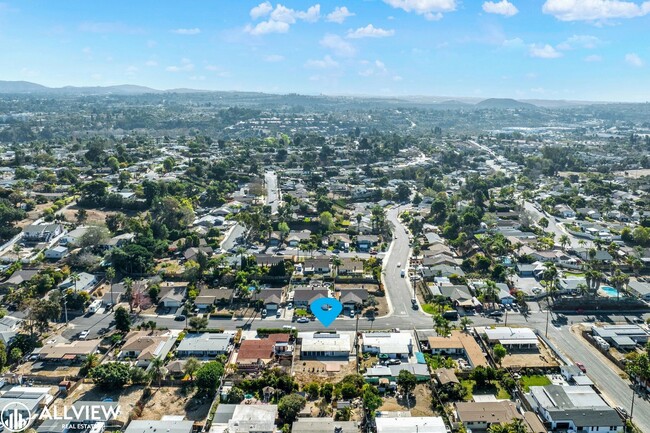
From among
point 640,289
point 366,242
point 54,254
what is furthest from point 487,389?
point 54,254

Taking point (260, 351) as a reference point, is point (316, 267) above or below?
above

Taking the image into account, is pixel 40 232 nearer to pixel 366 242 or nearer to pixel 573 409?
pixel 366 242

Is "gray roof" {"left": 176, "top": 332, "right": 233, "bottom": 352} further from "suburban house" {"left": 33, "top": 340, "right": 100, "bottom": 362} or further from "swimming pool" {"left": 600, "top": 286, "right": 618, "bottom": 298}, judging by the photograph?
"swimming pool" {"left": 600, "top": 286, "right": 618, "bottom": 298}

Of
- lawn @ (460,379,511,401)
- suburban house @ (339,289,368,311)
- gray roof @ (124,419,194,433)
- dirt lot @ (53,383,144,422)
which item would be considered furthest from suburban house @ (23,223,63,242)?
lawn @ (460,379,511,401)

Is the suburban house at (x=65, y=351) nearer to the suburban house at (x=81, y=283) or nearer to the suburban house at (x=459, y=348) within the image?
the suburban house at (x=81, y=283)

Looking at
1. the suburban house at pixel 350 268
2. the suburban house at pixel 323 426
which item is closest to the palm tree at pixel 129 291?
the suburban house at pixel 350 268

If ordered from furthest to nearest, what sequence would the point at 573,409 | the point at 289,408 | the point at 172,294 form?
1. the point at 172,294
2. the point at 573,409
3. the point at 289,408
